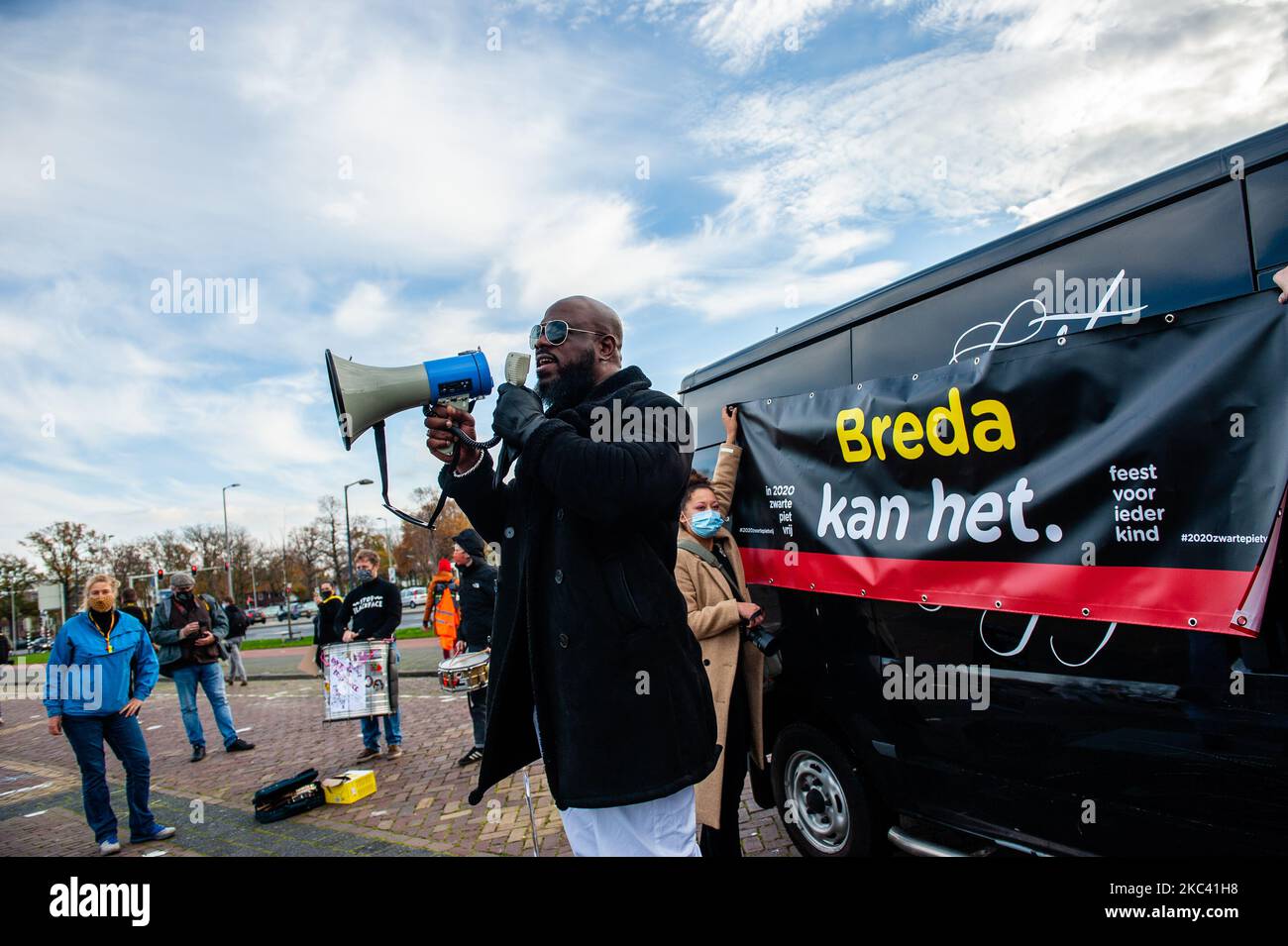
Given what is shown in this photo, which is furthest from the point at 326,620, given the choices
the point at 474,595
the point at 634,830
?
the point at 634,830

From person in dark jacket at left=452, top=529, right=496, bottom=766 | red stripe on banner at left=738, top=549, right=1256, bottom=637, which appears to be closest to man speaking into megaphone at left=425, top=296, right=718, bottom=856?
red stripe on banner at left=738, top=549, right=1256, bottom=637

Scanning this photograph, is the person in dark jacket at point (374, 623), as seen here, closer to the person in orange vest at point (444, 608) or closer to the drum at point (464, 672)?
the person in orange vest at point (444, 608)

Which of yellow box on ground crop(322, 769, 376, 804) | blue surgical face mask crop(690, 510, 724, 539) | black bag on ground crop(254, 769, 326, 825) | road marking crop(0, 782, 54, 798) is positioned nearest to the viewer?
blue surgical face mask crop(690, 510, 724, 539)

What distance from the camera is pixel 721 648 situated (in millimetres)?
3594

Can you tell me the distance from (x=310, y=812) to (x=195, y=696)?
3527 mm

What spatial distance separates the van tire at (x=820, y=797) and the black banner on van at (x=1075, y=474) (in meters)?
0.95

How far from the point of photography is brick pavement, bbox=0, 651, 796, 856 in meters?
4.82

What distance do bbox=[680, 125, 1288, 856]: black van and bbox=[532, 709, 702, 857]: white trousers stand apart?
5.03 ft

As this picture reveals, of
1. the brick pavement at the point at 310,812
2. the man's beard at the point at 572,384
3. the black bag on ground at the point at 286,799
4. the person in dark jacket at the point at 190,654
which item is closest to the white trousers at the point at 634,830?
the man's beard at the point at 572,384

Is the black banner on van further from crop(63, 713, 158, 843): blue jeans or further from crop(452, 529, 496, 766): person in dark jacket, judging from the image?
crop(63, 713, 158, 843): blue jeans
